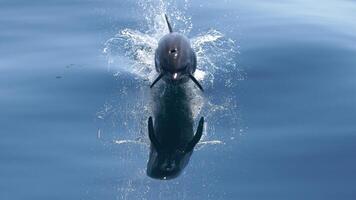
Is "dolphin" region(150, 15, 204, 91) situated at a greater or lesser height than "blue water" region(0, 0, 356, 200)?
greater

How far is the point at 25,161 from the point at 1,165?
522 millimetres

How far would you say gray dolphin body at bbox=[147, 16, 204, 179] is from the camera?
1505 cm

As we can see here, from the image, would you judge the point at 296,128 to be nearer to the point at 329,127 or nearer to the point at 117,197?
the point at 329,127

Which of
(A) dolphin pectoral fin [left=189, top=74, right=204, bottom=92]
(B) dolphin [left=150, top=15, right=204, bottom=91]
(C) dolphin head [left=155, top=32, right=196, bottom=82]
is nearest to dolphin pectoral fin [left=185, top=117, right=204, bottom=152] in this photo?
(A) dolphin pectoral fin [left=189, top=74, right=204, bottom=92]

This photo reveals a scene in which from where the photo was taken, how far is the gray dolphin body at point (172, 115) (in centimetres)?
1505

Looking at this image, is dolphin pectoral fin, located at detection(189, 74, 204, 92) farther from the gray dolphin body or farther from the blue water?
the blue water

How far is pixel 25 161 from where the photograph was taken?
15055mm

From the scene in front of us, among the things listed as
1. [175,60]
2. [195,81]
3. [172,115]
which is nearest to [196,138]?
[172,115]

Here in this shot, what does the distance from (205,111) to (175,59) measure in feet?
5.28

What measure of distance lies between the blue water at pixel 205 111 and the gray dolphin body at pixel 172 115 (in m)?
Answer: 0.33

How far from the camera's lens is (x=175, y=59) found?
705 inches

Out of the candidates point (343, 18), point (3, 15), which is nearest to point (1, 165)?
point (3, 15)

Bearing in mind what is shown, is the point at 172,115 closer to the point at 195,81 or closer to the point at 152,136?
the point at 195,81

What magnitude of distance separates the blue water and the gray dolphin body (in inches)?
12.9
